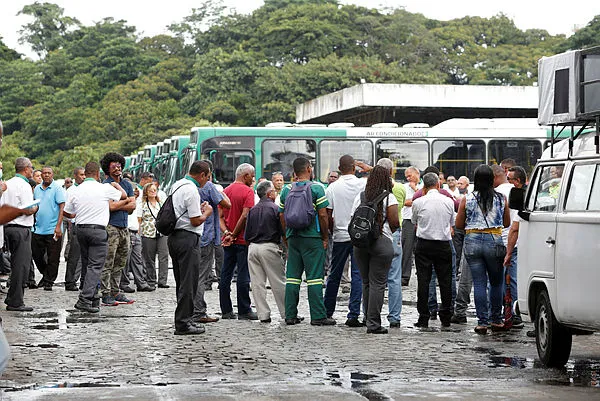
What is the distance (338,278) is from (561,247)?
14.8 feet

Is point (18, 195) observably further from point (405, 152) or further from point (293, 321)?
point (405, 152)

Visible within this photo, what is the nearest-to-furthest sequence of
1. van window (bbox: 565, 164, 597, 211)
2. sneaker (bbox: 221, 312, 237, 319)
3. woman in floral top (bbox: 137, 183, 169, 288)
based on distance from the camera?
van window (bbox: 565, 164, 597, 211) → sneaker (bbox: 221, 312, 237, 319) → woman in floral top (bbox: 137, 183, 169, 288)

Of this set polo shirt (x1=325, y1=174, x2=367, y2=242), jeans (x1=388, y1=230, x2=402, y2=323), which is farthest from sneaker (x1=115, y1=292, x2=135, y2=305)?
jeans (x1=388, y1=230, x2=402, y2=323)

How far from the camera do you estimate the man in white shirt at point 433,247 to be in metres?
12.8

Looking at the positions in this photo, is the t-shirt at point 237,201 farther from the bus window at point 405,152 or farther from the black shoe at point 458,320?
the bus window at point 405,152

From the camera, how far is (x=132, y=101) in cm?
8400

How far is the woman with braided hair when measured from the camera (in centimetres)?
1243

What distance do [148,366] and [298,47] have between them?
274 ft

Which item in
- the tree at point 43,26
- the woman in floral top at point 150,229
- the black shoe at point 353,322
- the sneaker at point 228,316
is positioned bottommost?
the sneaker at point 228,316

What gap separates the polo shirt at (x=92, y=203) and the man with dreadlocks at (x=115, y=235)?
0.42m

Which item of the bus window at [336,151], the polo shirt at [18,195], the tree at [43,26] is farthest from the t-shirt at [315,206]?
the tree at [43,26]

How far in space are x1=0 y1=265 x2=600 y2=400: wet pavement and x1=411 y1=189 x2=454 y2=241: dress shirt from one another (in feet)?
3.51

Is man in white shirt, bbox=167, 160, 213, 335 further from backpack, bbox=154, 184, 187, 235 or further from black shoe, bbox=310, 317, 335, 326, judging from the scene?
black shoe, bbox=310, 317, 335, 326

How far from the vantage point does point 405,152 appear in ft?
99.3
